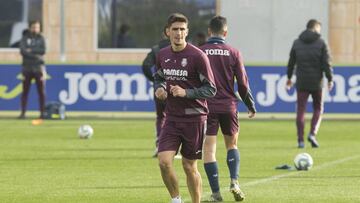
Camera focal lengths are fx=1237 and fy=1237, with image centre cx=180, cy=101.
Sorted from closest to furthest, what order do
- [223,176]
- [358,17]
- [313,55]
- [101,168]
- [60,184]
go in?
[60,184]
[223,176]
[101,168]
[313,55]
[358,17]

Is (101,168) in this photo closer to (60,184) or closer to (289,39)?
(60,184)

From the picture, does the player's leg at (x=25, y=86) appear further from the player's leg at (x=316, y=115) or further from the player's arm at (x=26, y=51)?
the player's leg at (x=316, y=115)

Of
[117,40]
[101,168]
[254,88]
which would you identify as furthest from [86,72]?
[101,168]

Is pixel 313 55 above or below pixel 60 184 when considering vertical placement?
above

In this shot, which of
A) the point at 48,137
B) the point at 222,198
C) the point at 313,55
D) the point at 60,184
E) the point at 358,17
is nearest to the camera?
the point at 222,198

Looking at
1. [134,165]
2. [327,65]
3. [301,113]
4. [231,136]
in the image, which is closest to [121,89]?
[301,113]

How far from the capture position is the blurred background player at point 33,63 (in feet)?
96.1

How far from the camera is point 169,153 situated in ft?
40.5

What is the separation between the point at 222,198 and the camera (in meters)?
14.1

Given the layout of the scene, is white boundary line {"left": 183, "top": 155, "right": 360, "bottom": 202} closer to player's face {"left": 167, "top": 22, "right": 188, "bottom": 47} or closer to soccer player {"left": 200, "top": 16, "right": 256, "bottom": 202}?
soccer player {"left": 200, "top": 16, "right": 256, "bottom": 202}

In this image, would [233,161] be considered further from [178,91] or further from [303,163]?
[303,163]

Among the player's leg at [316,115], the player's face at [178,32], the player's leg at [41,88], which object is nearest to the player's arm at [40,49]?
the player's leg at [41,88]

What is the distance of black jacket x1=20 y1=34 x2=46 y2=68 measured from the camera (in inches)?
1159

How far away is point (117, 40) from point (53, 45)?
2.12 metres
